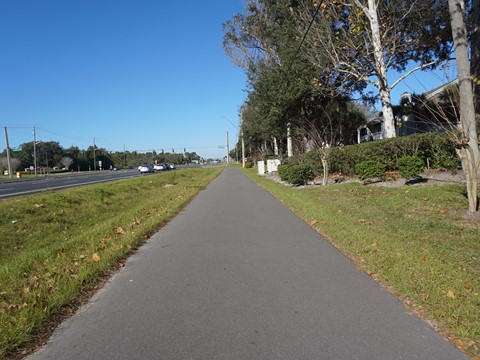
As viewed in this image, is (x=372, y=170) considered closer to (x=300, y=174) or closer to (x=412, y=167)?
(x=412, y=167)

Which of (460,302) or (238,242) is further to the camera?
(238,242)

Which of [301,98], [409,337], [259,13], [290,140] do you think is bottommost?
[409,337]

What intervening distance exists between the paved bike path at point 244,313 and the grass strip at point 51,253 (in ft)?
0.98

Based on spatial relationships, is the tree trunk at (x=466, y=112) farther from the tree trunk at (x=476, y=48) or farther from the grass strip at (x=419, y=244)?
the tree trunk at (x=476, y=48)

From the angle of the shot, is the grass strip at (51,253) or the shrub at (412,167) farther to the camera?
the shrub at (412,167)

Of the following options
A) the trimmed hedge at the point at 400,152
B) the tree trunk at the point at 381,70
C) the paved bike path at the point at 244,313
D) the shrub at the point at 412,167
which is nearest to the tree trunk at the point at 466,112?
the trimmed hedge at the point at 400,152

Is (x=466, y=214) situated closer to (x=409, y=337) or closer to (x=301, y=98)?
(x=409, y=337)

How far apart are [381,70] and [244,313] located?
17658 mm

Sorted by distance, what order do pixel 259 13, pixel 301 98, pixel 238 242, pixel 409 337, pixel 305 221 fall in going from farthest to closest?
1. pixel 259 13
2. pixel 301 98
3. pixel 305 221
4. pixel 238 242
5. pixel 409 337

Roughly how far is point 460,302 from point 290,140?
29812 millimetres

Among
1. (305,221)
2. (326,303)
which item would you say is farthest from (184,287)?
(305,221)

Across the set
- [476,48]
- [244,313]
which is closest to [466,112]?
[244,313]

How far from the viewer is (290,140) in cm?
3362

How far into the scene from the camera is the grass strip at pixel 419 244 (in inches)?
162
